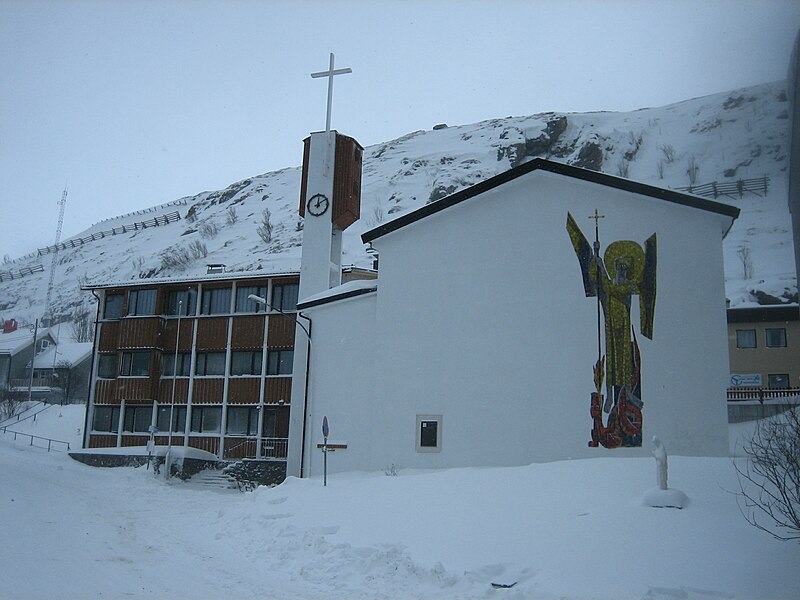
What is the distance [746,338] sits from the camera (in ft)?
143

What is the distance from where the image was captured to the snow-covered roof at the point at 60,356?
67.4m

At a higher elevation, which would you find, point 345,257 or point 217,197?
point 217,197

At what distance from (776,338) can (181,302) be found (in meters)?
32.9

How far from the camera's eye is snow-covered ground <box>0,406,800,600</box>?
11148mm

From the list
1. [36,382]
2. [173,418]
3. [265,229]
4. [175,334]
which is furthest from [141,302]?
[265,229]

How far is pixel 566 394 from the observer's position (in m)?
21.8

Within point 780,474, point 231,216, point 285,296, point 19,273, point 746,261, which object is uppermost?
point 231,216

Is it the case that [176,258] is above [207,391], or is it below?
above

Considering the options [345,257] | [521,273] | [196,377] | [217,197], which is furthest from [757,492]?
[217,197]

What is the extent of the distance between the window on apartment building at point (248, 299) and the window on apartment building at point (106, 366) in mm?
7979

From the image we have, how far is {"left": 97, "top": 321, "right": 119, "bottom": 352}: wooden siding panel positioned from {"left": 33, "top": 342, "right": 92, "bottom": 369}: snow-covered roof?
1036 inches

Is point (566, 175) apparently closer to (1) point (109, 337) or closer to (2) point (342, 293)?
(2) point (342, 293)

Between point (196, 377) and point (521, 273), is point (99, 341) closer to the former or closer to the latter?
point (196, 377)

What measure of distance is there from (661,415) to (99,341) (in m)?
32.8
